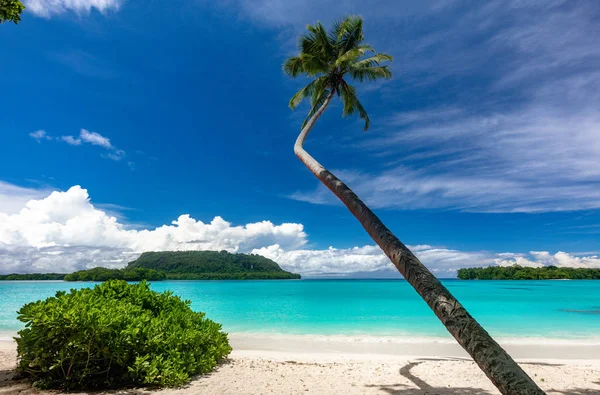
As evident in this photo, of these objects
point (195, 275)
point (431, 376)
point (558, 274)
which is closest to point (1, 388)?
point (431, 376)

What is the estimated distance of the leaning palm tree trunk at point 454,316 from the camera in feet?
7.85

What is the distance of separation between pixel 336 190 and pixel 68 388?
17.6 feet

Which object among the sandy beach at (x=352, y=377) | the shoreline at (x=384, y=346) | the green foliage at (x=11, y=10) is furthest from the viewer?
the shoreline at (x=384, y=346)

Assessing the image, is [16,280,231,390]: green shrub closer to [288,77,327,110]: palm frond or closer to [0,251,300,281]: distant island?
[288,77,327,110]: palm frond


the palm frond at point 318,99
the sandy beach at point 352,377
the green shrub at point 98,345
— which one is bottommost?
the sandy beach at point 352,377

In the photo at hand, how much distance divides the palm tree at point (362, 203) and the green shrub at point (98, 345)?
13.3 feet

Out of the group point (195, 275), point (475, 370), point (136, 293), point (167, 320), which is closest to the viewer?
point (167, 320)

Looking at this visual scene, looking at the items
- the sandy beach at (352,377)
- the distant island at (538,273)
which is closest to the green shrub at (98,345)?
the sandy beach at (352,377)

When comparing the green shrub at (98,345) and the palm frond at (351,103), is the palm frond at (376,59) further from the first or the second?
the green shrub at (98,345)

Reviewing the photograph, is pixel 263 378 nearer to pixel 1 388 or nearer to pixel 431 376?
pixel 431 376

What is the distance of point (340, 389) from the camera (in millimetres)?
6191

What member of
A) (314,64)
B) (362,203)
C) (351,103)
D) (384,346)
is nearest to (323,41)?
(314,64)

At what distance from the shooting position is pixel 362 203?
15.6ft

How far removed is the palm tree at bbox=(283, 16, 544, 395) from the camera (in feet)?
8.35
